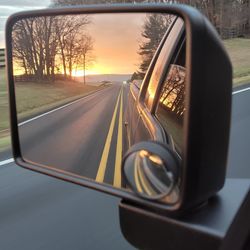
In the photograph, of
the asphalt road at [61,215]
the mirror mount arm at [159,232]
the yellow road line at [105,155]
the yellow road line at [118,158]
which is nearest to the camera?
the mirror mount arm at [159,232]

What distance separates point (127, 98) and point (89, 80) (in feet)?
0.57

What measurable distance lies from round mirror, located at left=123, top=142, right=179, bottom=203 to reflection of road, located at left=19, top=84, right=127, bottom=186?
146mm

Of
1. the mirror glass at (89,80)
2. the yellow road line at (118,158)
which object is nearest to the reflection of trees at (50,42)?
the mirror glass at (89,80)

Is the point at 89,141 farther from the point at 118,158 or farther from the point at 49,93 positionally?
the point at 49,93

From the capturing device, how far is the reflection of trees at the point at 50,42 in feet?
5.96

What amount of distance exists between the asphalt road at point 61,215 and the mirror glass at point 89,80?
0.84 m

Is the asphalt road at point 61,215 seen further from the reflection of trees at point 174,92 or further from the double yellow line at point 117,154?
the double yellow line at point 117,154

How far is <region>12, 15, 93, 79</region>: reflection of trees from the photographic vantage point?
1.82 meters

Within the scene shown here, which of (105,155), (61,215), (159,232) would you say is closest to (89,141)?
(105,155)

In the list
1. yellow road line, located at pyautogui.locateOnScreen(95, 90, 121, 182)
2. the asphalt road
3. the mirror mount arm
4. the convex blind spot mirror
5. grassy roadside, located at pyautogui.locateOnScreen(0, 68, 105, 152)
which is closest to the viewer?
the convex blind spot mirror

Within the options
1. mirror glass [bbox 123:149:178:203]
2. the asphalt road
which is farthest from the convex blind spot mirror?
the asphalt road

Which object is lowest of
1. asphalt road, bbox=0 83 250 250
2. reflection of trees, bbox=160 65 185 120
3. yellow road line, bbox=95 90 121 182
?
asphalt road, bbox=0 83 250 250

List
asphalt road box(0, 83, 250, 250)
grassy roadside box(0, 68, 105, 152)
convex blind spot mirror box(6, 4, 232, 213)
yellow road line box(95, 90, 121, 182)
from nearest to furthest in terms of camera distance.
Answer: convex blind spot mirror box(6, 4, 232, 213) < yellow road line box(95, 90, 121, 182) < grassy roadside box(0, 68, 105, 152) < asphalt road box(0, 83, 250, 250)

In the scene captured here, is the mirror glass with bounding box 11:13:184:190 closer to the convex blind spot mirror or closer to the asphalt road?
the convex blind spot mirror
